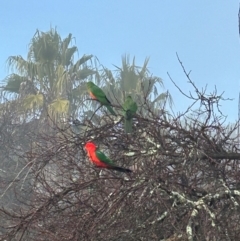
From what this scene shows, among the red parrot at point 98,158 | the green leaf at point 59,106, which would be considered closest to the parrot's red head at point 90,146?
the red parrot at point 98,158

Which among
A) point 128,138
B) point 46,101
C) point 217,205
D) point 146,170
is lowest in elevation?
point 217,205

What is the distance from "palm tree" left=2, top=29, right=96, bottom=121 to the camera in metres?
16.2

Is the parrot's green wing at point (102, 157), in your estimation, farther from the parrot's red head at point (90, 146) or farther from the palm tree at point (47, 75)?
the palm tree at point (47, 75)

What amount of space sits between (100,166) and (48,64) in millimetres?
12702

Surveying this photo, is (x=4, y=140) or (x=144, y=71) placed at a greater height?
(x=144, y=71)

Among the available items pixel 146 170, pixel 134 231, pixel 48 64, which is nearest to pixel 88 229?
pixel 134 231

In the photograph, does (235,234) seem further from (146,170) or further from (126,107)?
(126,107)

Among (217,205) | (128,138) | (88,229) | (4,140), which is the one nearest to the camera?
(88,229)

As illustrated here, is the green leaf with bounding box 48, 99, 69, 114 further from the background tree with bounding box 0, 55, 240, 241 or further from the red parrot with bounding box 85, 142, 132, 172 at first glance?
the red parrot with bounding box 85, 142, 132, 172

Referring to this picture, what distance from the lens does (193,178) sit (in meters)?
4.70

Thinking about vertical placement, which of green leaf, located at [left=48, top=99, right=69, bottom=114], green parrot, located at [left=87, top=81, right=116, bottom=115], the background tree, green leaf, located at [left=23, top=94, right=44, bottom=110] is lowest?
the background tree

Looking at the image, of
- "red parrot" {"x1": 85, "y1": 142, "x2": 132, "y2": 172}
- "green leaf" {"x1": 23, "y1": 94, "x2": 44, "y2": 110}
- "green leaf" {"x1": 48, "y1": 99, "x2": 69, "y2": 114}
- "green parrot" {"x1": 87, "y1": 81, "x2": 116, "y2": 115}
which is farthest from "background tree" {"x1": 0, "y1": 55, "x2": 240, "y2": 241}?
"green leaf" {"x1": 23, "y1": 94, "x2": 44, "y2": 110}

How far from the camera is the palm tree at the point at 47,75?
16234mm

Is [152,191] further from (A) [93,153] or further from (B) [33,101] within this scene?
(B) [33,101]
